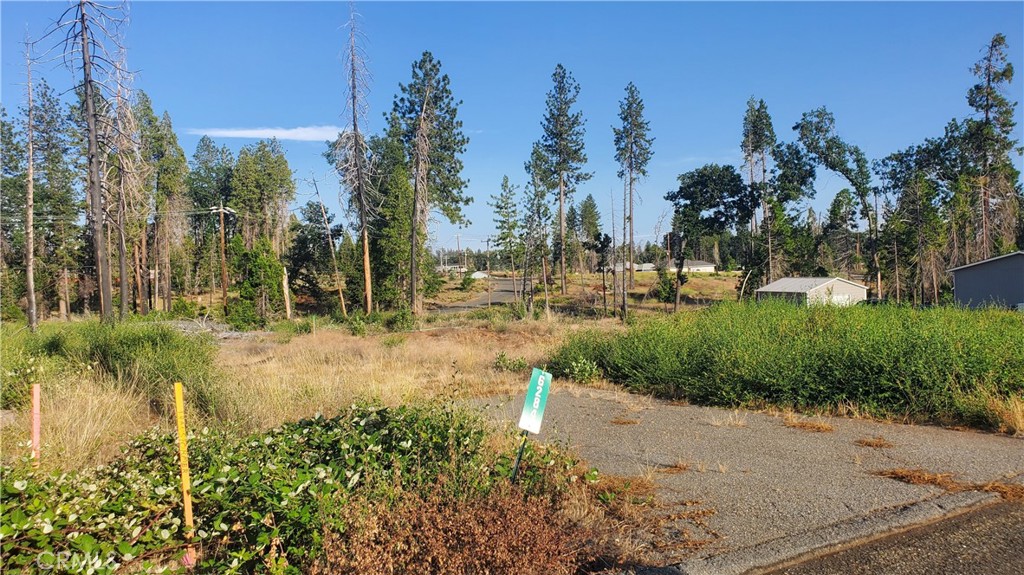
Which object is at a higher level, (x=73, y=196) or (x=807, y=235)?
(x=73, y=196)

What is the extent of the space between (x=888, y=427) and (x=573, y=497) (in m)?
5.07

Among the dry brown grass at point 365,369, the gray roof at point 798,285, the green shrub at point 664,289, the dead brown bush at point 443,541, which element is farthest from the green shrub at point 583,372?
the green shrub at point 664,289

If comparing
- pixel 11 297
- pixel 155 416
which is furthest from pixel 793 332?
pixel 11 297

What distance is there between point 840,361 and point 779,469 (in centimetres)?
404

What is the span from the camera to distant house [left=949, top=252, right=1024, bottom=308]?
80.1 ft

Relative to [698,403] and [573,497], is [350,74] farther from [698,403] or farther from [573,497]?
[573,497]

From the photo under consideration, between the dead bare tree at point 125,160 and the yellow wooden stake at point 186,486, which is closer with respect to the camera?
the yellow wooden stake at point 186,486

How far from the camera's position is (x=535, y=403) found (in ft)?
14.8

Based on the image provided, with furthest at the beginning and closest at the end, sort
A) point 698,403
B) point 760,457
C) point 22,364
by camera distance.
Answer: point 698,403 < point 22,364 < point 760,457

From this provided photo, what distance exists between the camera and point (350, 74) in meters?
26.6

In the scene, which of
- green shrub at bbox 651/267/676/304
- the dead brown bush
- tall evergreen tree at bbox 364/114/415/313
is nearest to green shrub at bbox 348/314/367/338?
tall evergreen tree at bbox 364/114/415/313

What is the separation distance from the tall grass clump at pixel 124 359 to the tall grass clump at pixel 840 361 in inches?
279

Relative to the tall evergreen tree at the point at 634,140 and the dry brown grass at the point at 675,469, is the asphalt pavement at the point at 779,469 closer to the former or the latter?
the dry brown grass at the point at 675,469

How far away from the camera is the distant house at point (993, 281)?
961 inches
